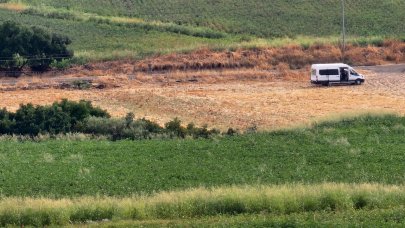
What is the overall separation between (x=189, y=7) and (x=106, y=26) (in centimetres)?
976

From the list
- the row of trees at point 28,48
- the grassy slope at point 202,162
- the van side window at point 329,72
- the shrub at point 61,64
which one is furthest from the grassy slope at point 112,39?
the grassy slope at point 202,162

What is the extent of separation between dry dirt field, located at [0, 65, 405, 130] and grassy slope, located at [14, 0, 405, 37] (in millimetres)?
13430

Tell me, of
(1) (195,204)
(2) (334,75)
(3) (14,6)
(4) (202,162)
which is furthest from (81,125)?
(3) (14,6)

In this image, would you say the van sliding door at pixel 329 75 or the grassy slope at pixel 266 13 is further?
the grassy slope at pixel 266 13

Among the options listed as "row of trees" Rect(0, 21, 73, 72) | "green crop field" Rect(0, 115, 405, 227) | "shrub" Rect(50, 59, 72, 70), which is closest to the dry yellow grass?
"row of trees" Rect(0, 21, 73, 72)

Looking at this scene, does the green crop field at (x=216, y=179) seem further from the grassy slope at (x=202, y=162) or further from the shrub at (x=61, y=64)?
the shrub at (x=61, y=64)

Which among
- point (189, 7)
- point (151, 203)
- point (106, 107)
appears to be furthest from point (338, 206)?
point (189, 7)

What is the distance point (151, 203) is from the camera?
87.2 feet

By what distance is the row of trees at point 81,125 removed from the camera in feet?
128

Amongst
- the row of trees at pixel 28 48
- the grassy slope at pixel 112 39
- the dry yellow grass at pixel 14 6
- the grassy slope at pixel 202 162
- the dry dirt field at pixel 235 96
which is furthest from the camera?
the dry yellow grass at pixel 14 6

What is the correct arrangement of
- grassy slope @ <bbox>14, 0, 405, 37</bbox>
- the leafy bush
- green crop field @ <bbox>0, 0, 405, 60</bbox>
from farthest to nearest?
1. grassy slope @ <bbox>14, 0, 405, 37</bbox>
2. green crop field @ <bbox>0, 0, 405, 60</bbox>
3. the leafy bush

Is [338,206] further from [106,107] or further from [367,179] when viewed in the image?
[106,107]

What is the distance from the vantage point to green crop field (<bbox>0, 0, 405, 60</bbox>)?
233 ft

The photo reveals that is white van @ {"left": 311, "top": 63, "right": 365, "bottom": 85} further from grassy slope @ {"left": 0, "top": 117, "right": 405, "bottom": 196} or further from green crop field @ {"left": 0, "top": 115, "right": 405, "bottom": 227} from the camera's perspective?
grassy slope @ {"left": 0, "top": 117, "right": 405, "bottom": 196}
